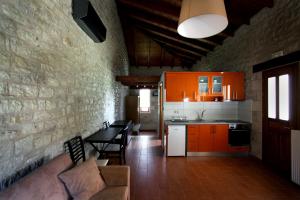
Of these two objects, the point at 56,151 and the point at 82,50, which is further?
the point at 82,50

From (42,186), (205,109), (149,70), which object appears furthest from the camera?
(149,70)

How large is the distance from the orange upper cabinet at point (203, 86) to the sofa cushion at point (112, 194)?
3.18m

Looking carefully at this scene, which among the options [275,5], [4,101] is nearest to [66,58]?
[4,101]

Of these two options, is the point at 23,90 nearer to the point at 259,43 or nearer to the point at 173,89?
the point at 173,89

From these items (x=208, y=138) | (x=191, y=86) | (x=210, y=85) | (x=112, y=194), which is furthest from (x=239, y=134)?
(x=112, y=194)

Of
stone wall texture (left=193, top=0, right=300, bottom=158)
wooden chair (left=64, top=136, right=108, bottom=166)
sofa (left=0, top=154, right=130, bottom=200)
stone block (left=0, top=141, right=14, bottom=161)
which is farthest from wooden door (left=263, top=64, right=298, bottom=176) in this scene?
stone block (left=0, top=141, right=14, bottom=161)

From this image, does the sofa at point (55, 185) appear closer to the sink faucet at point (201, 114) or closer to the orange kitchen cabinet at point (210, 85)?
the orange kitchen cabinet at point (210, 85)

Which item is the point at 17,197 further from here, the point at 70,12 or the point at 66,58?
the point at 70,12

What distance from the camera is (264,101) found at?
13.5ft

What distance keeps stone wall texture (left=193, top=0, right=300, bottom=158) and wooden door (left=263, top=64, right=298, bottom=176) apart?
265 mm

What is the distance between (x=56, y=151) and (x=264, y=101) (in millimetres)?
4224

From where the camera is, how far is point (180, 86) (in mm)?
4941

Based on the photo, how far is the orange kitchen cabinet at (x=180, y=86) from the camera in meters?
4.93

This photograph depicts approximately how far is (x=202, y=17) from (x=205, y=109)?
3.60 m
